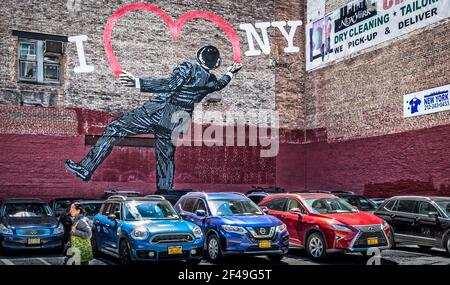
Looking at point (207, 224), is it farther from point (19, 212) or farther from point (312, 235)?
point (19, 212)

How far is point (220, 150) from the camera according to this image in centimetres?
2711

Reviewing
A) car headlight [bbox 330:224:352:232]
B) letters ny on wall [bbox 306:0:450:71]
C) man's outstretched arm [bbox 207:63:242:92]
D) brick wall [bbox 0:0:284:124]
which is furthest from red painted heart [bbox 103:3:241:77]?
car headlight [bbox 330:224:352:232]

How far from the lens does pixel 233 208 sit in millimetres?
14062

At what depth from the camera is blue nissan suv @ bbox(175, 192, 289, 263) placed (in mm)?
12688

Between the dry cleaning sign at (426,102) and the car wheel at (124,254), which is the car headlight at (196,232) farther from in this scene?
the dry cleaning sign at (426,102)

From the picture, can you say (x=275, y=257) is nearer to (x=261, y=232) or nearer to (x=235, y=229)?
(x=261, y=232)

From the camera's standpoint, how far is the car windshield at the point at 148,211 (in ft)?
42.2

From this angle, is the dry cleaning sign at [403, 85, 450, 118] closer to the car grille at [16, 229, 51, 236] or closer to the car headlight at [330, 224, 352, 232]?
the car headlight at [330, 224, 352, 232]

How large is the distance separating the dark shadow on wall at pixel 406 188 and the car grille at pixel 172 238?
482 inches

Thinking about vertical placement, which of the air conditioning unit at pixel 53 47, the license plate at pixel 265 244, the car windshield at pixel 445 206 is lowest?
the license plate at pixel 265 244

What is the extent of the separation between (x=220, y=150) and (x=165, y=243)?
50.6ft

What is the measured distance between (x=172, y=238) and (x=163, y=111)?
14614 millimetres

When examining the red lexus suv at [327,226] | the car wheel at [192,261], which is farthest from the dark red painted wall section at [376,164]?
the car wheel at [192,261]

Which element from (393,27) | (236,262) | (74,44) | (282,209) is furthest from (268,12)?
(236,262)
